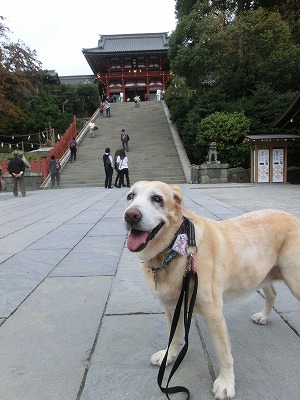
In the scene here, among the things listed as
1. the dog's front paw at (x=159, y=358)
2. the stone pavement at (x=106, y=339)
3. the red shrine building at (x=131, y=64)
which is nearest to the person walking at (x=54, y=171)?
the stone pavement at (x=106, y=339)

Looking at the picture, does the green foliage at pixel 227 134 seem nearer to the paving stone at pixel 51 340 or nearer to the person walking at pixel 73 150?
the person walking at pixel 73 150

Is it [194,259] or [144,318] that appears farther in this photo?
[144,318]

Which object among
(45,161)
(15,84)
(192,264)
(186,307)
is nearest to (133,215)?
(192,264)

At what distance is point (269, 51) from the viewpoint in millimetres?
17641

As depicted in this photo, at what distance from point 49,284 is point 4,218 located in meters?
5.13

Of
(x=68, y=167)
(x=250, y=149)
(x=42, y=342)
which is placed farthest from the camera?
(x=68, y=167)

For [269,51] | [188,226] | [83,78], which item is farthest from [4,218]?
[83,78]

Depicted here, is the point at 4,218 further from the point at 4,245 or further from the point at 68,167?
the point at 68,167

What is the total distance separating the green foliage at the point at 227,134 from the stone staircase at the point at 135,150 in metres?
2.48

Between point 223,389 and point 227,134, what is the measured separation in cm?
1657

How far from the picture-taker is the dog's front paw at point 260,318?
2303 mm

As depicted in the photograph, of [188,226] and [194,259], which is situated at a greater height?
[188,226]

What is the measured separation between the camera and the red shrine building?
38.8 m

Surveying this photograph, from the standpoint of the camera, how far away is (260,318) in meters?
2.31
